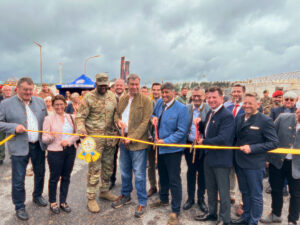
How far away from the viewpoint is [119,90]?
4.64 metres

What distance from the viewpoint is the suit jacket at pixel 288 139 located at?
9.57 ft

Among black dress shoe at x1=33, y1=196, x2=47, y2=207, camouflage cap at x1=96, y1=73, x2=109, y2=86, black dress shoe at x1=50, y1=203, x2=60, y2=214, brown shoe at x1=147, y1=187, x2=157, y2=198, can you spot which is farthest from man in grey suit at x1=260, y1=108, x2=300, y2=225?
black dress shoe at x1=33, y1=196, x2=47, y2=207

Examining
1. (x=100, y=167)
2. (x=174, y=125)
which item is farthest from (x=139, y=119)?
(x=100, y=167)

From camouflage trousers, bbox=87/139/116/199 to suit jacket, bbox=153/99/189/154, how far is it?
1.17 meters

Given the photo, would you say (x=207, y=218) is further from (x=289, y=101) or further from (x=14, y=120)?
(x=14, y=120)

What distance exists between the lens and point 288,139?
3.10 metres

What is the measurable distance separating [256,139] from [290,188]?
1.11 meters

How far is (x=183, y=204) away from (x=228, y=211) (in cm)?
105

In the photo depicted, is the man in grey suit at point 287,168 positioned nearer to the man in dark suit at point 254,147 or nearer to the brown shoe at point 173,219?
the man in dark suit at point 254,147

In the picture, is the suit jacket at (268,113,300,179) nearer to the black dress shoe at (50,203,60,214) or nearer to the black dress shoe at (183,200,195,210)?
the black dress shoe at (183,200,195,210)

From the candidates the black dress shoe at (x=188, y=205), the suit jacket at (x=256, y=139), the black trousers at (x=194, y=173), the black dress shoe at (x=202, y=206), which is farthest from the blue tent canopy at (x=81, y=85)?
the suit jacket at (x=256, y=139)

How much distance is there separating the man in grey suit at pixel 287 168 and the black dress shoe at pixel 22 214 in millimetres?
4157

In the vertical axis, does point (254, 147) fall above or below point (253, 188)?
above

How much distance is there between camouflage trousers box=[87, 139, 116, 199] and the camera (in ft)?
11.8
